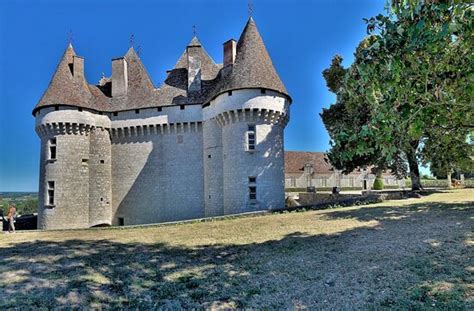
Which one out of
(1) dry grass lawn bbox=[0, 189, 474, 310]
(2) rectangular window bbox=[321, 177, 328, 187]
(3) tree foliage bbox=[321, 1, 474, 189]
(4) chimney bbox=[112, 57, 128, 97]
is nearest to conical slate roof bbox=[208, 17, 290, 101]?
(4) chimney bbox=[112, 57, 128, 97]

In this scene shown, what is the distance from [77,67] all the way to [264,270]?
25.4 metres

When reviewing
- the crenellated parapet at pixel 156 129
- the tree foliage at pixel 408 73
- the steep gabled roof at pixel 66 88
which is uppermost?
the steep gabled roof at pixel 66 88

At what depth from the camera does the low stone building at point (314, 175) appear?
173 ft

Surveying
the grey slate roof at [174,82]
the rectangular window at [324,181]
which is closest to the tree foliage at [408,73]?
the grey slate roof at [174,82]

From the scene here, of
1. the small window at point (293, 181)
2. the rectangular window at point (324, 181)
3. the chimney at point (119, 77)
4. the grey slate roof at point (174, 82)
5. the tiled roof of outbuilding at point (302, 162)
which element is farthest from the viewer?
the rectangular window at point (324, 181)

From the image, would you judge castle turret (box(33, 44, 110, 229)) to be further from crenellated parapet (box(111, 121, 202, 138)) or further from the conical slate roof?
the conical slate roof

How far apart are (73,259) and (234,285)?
17.5 ft

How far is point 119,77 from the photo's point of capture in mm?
26688

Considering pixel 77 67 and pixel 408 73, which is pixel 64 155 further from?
pixel 408 73

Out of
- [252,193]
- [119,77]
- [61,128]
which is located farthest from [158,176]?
[119,77]

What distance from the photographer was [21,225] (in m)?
25.7

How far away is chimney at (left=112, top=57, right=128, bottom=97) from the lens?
2655 centimetres

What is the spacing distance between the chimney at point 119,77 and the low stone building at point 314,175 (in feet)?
108

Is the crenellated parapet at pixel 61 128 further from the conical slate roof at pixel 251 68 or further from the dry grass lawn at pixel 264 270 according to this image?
the dry grass lawn at pixel 264 270
